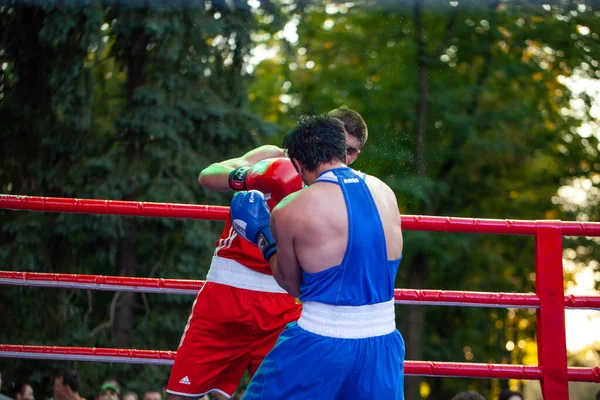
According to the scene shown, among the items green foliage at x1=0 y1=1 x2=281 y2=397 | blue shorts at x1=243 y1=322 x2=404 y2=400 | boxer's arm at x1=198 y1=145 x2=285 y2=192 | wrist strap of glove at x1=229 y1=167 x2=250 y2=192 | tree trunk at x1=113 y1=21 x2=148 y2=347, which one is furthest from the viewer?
tree trunk at x1=113 y1=21 x2=148 y2=347

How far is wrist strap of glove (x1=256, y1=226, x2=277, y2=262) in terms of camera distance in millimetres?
2684

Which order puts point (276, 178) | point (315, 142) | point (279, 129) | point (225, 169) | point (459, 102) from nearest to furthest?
point (315, 142)
point (276, 178)
point (225, 169)
point (279, 129)
point (459, 102)

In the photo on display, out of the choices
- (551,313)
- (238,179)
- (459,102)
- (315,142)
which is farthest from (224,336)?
(459,102)

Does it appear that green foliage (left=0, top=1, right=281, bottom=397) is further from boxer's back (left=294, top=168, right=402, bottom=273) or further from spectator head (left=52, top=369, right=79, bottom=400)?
boxer's back (left=294, top=168, right=402, bottom=273)

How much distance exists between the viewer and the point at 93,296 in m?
9.59

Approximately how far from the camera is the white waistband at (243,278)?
10.9 ft

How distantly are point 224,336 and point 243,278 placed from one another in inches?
10.3

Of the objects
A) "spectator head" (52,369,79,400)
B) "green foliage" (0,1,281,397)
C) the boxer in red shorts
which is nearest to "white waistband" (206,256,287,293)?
the boxer in red shorts

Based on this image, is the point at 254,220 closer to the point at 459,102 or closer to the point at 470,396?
the point at 470,396

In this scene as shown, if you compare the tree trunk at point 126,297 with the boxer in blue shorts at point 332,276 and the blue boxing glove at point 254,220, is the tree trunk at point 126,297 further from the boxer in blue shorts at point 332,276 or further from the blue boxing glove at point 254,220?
the boxer in blue shorts at point 332,276

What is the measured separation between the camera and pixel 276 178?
2869 millimetres

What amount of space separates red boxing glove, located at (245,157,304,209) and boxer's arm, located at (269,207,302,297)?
0.24m

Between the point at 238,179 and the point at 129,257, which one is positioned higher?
the point at 238,179

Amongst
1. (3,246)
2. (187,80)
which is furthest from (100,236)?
(187,80)
